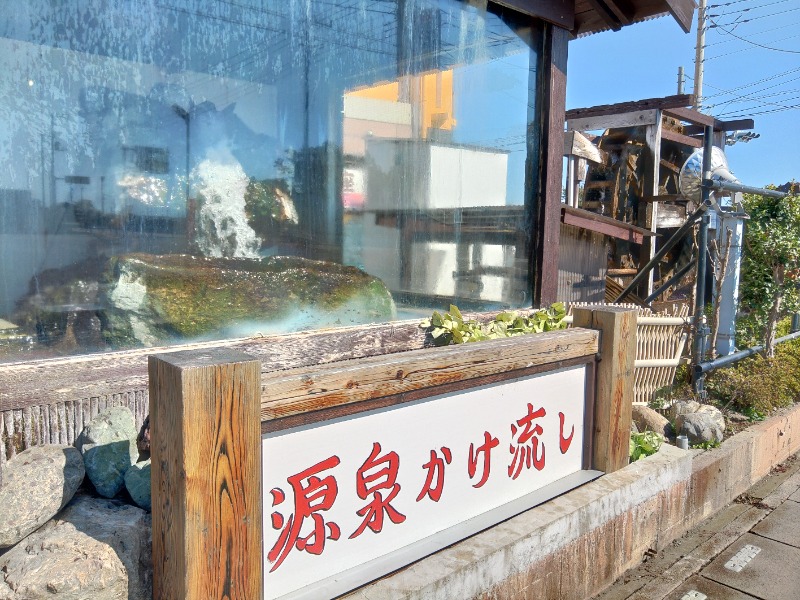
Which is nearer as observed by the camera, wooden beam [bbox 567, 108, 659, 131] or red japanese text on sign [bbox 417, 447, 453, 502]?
red japanese text on sign [bbox 417, 447, 453, 502]

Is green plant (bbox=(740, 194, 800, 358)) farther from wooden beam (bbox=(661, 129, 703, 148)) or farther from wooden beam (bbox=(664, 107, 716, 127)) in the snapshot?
wooden beam (bbox=(661, 129, 703, 148))

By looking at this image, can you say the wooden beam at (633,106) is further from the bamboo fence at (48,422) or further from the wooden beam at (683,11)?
the bamboo fence at (48,422)

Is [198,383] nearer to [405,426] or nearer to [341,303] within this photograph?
[405,426]

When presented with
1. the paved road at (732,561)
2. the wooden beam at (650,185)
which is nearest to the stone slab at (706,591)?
the paved road at (732,561)

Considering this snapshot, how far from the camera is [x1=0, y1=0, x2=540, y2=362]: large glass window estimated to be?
3.06 meters

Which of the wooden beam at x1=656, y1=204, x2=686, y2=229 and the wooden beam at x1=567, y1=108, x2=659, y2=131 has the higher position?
the wooden beam at x1=567, y1=108, x2=659, y2=131

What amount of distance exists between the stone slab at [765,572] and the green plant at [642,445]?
0.82m

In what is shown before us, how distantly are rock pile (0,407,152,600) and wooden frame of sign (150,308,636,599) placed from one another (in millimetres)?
154

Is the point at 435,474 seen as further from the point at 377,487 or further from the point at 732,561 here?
the point at 732,561

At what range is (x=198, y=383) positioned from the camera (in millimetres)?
2078

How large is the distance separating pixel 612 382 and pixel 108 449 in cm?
283

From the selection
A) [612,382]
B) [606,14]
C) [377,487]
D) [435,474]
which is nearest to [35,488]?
[377,487]

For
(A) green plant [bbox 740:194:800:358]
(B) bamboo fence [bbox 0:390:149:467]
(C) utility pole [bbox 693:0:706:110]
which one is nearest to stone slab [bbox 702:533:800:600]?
(A) green plant [bbox 740:194:800:358]

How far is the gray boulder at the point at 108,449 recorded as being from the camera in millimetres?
2758
